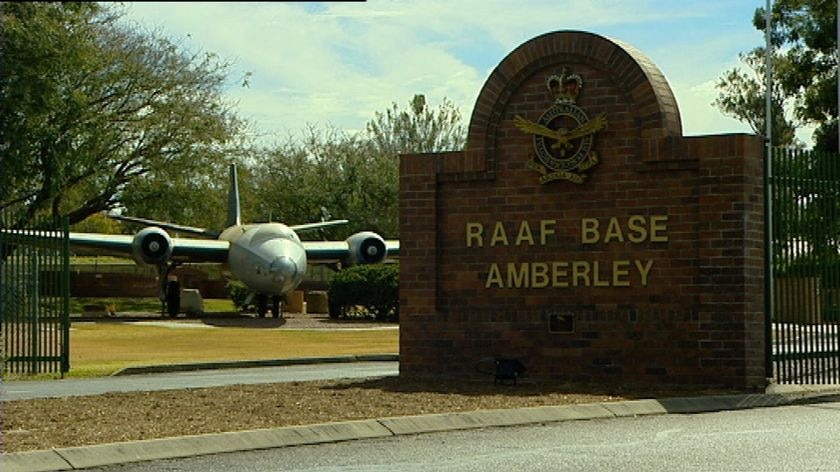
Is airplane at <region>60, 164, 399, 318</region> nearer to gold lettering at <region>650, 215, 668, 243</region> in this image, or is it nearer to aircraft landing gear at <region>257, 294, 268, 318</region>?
aircraft landing gear at <region>257, 294, 268, 318</region>

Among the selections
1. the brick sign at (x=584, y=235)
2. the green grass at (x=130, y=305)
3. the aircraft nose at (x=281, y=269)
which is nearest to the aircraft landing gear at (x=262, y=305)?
the aircraft nose at (x=281, y=269)

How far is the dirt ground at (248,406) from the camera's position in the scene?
11.3 m

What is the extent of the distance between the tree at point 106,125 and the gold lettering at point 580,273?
83.1 ft

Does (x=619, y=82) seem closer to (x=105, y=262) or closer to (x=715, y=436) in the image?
(x=715, y=436)

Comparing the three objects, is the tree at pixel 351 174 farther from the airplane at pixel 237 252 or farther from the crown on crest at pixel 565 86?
the crown on crest at pixel 565 86

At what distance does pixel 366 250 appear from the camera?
4984 cm

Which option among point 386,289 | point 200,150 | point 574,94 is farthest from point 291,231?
point 574,94

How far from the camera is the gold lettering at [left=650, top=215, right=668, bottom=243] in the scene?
15891mm

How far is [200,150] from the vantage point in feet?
171

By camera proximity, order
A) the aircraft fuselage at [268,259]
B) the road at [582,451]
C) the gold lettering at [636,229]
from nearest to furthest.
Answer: the road at [582,451]
the gold lettering at [636,229]
the aircraft fuselage at [268,259]

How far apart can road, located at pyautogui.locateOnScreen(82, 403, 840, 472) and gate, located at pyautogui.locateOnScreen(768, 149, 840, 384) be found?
352 centimetres

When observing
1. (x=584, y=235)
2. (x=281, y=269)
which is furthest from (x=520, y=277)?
(x=281, y=269)

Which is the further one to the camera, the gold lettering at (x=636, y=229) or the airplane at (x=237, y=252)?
the airplane at (x=237, y=252)

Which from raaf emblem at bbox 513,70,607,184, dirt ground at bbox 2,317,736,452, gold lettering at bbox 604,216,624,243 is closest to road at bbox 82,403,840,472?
dirt ground at bbox 2,317,736,452
